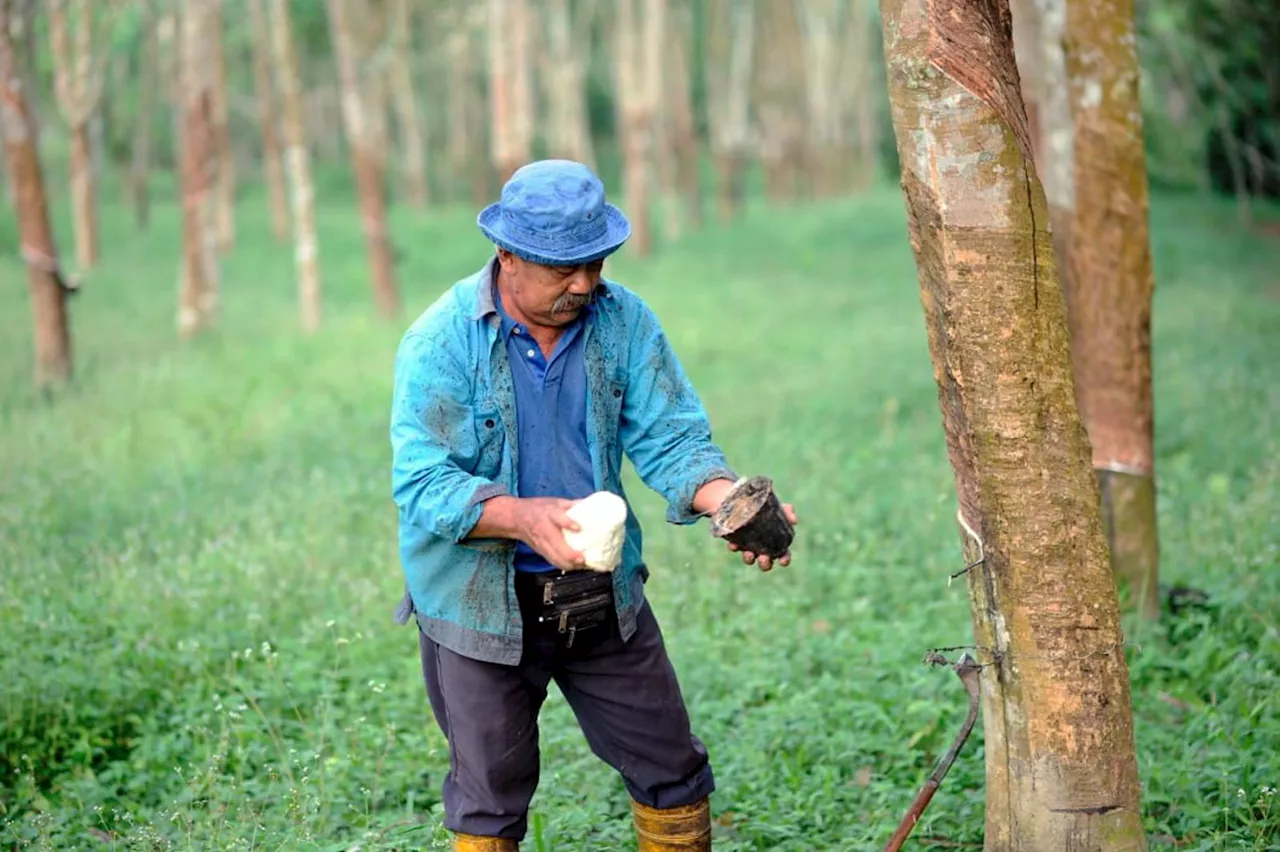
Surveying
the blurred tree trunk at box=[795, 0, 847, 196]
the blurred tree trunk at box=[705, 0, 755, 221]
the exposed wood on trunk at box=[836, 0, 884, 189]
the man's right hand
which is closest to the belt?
the man's right hand

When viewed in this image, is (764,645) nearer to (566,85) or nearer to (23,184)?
(23,184)

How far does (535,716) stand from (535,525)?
715 millimetres

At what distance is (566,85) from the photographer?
2516cm

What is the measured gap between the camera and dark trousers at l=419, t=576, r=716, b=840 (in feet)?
11.4

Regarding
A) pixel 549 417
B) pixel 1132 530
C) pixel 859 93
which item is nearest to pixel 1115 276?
pixel 1132 530

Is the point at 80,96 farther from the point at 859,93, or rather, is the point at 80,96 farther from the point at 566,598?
the point at 859,93

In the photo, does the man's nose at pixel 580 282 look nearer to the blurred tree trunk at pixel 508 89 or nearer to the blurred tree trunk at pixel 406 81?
the blurred tree trunk at pixel 508 89

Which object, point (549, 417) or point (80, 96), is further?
point (80, 96)

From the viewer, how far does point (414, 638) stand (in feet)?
18.9

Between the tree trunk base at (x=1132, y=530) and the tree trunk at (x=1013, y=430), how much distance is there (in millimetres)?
2589

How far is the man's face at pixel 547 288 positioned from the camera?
10.9ft

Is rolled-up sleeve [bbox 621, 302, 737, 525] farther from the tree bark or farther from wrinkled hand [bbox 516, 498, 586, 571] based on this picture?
the tree bark

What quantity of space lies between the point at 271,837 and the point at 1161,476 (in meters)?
5.76

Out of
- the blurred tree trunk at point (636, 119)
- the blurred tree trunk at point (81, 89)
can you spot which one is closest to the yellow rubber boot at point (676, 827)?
the blurred tree trunk at point (81, 89)
